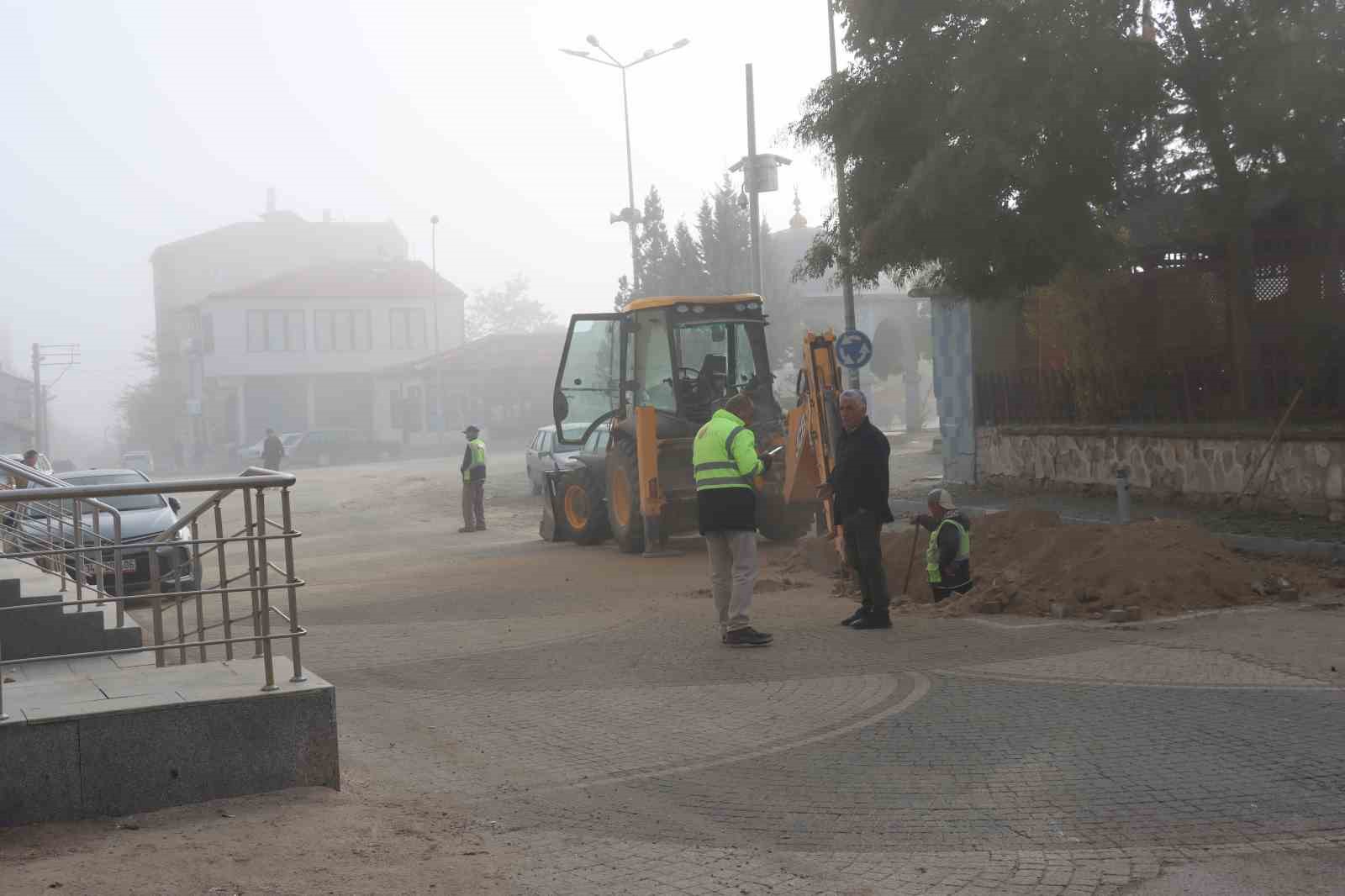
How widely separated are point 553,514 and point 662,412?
3.70 m

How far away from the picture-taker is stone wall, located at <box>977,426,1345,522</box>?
48.0 feet

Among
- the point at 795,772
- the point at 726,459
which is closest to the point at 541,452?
the point at 726,459

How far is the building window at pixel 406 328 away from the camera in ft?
270

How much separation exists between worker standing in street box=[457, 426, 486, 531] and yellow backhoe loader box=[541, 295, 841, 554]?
184 inches

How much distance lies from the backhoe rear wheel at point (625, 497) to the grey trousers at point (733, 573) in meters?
6.58

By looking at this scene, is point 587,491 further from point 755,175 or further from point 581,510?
point 755,175

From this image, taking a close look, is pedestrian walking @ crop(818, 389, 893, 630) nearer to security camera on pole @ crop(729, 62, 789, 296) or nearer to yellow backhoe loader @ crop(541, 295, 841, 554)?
yellow backhoe loader @ crop(541, 295, 841, 554)

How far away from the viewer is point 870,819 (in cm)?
574

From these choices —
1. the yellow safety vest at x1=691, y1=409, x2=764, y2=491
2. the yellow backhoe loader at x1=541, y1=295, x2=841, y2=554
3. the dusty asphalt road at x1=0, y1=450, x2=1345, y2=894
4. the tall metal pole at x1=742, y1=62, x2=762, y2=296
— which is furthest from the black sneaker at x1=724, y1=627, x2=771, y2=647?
the tall metal pole at x1=742, y1=62, x2=762, y2=296

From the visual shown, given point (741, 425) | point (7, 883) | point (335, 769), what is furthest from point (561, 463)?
point (7, 883)

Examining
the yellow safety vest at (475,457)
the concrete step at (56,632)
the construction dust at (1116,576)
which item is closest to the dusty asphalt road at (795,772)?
the construction dust at (1116,576)

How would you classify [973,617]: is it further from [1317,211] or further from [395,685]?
[1317,211]

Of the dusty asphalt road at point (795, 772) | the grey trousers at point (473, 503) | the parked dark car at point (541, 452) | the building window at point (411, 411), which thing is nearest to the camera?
the dusty asphalt road at point (795, 772)

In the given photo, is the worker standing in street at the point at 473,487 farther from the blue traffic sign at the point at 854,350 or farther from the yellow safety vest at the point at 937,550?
the yellow safety vest at the point at 937,550
